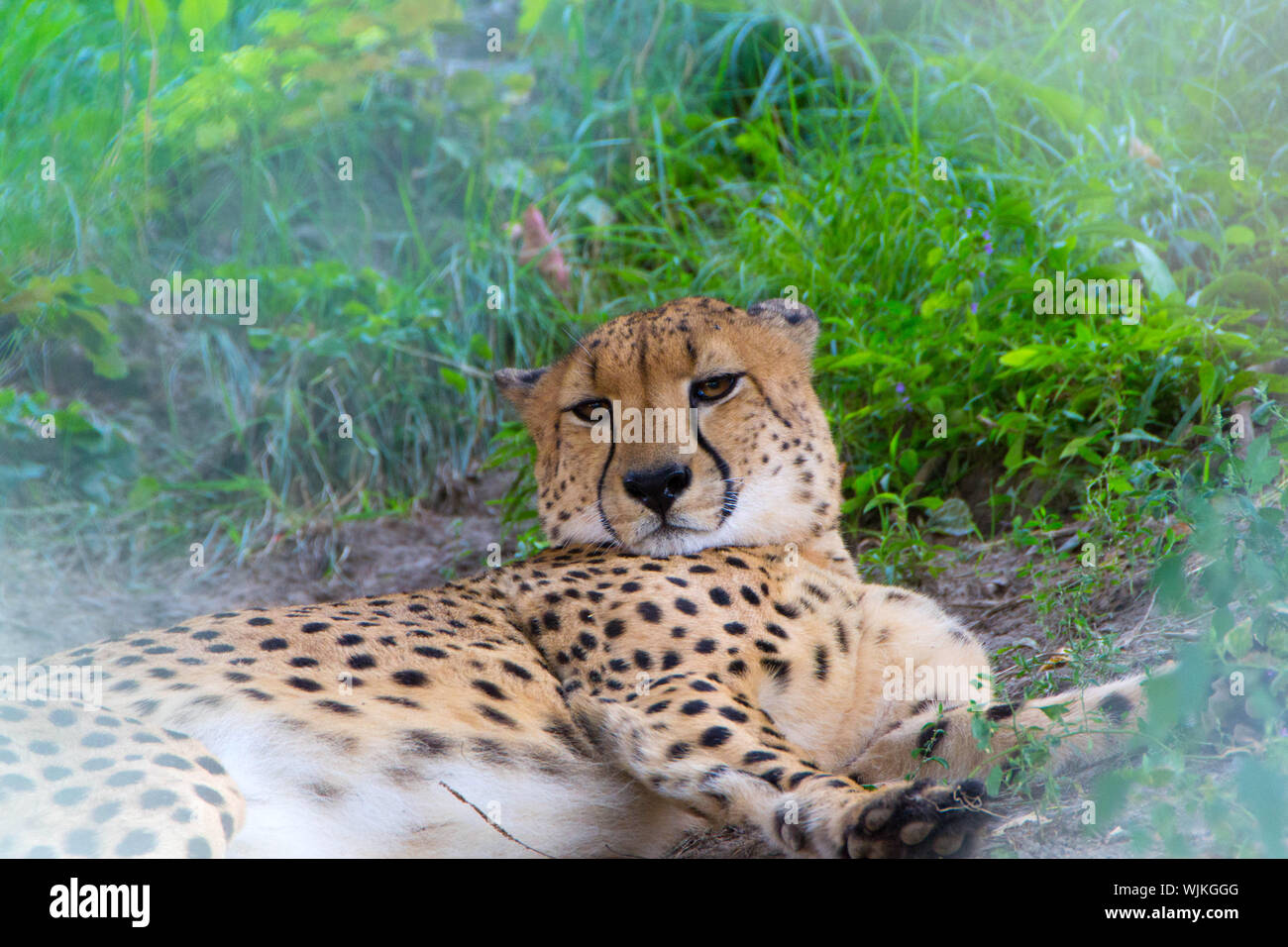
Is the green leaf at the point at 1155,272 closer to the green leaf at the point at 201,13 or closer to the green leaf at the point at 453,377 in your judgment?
the green leaf at the point at 453,377

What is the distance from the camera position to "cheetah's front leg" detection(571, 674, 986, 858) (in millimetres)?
2367

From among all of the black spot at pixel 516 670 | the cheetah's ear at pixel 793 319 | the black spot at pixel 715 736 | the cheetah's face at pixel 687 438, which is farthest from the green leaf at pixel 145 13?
the black spot at pixel 715 736

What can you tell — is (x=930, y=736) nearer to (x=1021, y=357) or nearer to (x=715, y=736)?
(x=715, y=736)

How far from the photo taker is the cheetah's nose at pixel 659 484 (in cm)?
352

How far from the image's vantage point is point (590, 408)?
3.84 metres

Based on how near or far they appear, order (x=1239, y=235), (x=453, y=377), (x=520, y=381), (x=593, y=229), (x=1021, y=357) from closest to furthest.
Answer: (x=520, y=381) < (x=1021, y=357) < (x=1239, y=235) < (x=453, y=377) < (x=593, y=229)

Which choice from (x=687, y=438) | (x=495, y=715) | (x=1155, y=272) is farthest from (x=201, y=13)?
(x=1155, y=272)

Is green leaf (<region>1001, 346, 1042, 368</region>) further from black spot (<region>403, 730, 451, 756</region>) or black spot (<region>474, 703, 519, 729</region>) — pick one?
black spot (<region>403, 730, 451, 756</region>)

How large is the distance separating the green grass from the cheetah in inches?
40.2

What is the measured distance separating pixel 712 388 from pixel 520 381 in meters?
0.79

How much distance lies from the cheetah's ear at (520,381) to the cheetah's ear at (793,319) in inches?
29.9

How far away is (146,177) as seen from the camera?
19.9 feet

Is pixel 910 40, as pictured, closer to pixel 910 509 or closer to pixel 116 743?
pixel 910 509
